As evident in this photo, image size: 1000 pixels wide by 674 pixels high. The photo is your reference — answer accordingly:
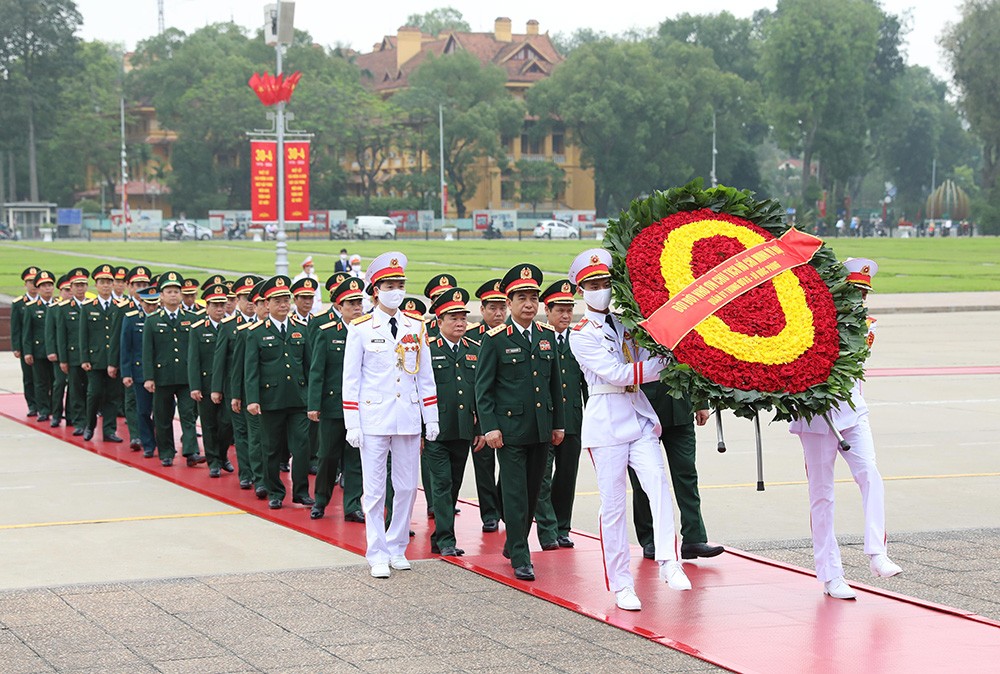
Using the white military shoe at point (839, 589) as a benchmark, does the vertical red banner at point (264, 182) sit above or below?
above

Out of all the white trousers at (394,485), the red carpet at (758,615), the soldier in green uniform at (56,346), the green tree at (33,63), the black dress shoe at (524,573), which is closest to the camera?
the red carpet at (758,615)

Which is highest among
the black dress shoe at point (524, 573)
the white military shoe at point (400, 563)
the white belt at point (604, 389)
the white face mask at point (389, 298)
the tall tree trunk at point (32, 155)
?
the tall tree trunk at point (32, 155)

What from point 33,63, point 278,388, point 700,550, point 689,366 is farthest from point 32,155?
point 689,366

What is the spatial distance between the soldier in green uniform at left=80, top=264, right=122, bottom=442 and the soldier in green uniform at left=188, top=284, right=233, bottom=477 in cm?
189

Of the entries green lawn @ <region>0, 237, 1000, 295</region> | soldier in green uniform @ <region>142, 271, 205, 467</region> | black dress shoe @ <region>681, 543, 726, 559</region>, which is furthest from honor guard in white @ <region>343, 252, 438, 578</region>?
green lawn @ <region>0, 237, 1000, 295</region>

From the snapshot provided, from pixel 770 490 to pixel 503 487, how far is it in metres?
3.44

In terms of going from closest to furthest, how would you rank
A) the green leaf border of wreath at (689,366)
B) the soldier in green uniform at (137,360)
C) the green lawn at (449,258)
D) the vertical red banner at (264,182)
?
the green leaf border of wreath at (689,366)
the soldier in green uniform at (137,360)
the vertical red banner at (264,182)
the green lawn at (449,258)

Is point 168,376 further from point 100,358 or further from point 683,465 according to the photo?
point 683,465

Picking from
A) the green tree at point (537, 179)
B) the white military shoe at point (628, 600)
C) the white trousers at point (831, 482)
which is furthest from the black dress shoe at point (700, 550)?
the green tree at point (537, 179)

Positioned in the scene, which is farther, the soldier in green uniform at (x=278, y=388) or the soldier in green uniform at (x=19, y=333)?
the soldier in green uniform at (x=19, y=333)

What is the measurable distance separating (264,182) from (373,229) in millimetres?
46557

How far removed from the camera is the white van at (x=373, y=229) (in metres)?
79.7

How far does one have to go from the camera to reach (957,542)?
8.95 meters

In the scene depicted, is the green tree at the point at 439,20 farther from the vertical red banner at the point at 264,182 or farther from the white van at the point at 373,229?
the vertical red banner at the point at 264,182
